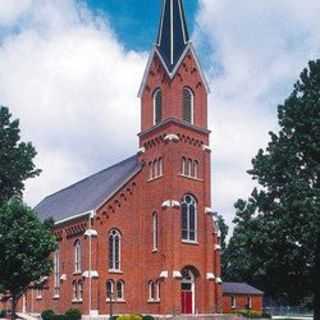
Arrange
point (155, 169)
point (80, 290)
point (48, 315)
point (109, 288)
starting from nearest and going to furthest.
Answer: point (109, 288), point (48, 315), point (80, 290), point (155, 169)

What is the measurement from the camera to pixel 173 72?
176 feet

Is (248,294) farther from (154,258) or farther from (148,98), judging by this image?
(148,98)

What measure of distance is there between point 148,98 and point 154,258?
14744 mm

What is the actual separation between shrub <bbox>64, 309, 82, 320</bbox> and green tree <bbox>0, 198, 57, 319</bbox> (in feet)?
31.3

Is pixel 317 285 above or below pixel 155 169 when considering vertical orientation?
below

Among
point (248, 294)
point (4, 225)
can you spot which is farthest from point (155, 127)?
point (248, 294)

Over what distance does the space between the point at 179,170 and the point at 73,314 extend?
1477 centimetres

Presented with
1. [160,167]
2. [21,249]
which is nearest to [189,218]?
[160,167]

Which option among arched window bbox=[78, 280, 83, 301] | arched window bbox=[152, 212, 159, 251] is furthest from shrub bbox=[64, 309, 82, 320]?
arched window bbox=[152, 212, 159, 251]

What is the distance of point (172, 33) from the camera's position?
2203 inches

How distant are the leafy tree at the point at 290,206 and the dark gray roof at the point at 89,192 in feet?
47.4

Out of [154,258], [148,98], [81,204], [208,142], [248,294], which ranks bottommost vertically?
[248,294]

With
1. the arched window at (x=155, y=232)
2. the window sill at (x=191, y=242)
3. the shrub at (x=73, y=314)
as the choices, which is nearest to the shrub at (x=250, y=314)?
the window sill at (x=191, y=242)

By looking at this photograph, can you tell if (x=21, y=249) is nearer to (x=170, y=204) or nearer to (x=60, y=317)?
(x=60, y=317)
